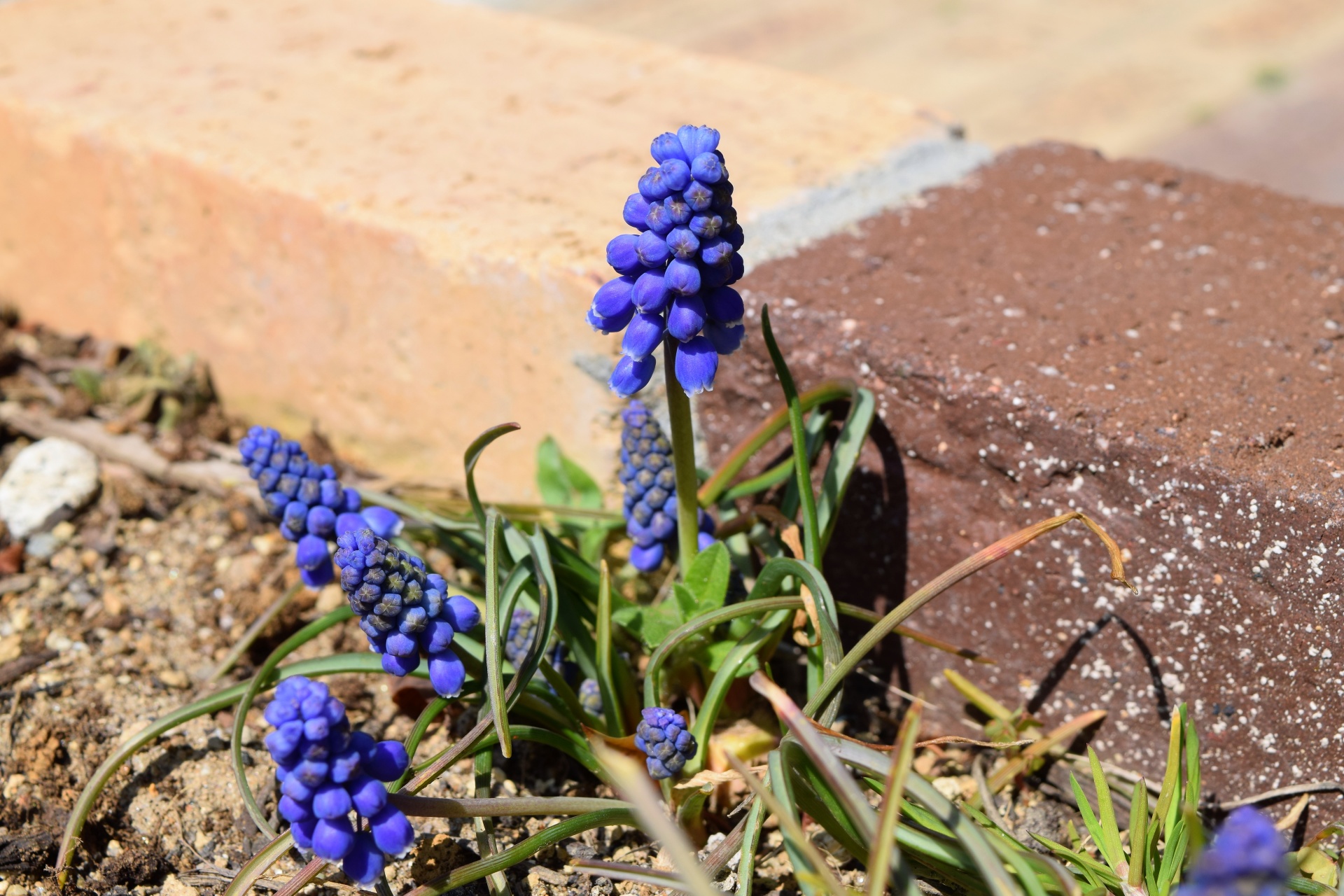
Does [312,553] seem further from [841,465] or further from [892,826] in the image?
[892,826]

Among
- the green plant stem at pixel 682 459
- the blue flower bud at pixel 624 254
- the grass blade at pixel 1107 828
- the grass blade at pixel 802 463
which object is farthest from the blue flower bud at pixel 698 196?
the grass blade at pixel 1107 828

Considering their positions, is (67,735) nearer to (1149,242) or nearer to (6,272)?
(6,272)

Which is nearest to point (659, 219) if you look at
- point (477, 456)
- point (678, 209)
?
point (678, 209)

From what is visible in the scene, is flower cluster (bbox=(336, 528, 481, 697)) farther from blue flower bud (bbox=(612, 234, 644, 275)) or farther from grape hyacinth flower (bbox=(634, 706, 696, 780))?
blue flower bud (bbox=(612, 234, 644, 275))

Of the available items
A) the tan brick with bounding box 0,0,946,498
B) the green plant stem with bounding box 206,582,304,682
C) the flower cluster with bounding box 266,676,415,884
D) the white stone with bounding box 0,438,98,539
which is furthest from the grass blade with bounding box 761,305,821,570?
the white stone with bounding box 0,438,98,539

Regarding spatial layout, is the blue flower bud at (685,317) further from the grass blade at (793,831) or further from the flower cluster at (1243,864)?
the flower cluster at (1243,864)

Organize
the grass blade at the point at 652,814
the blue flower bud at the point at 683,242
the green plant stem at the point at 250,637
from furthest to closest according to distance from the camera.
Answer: the green plant stem at the point at 250,637 → the blue flower bud at the point at 683,242 → the grass blade at the point at 652,814
